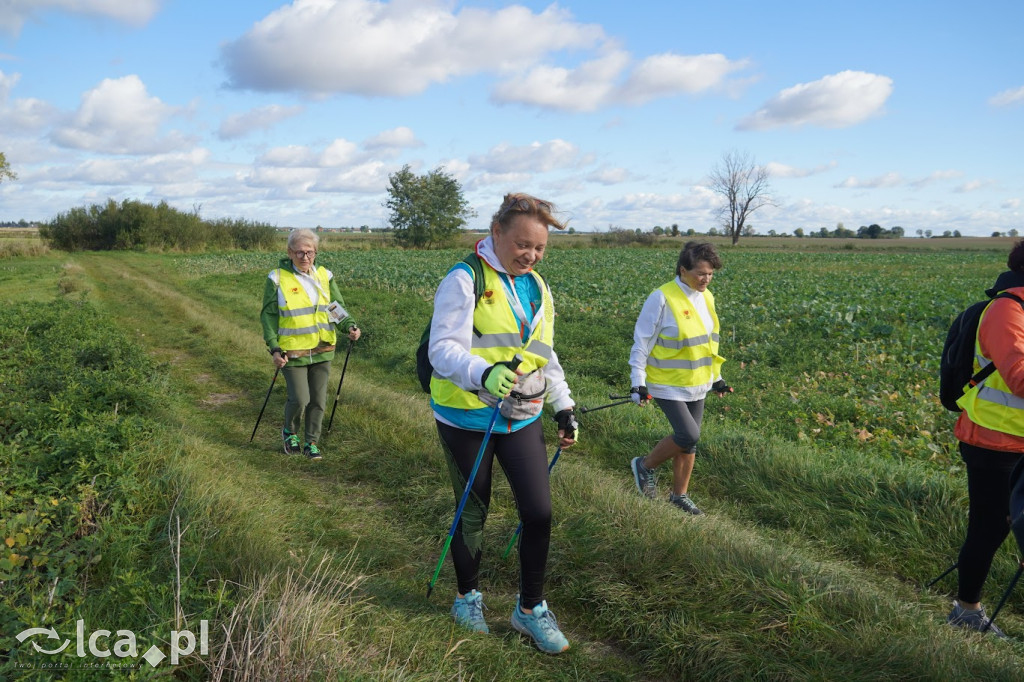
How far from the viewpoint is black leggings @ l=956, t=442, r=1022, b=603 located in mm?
3494

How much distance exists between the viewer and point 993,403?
341 centimetres

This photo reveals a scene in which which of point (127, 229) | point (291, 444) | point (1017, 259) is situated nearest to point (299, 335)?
point (291, 444)

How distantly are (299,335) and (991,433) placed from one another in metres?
5.87

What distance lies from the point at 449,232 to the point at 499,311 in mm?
63745

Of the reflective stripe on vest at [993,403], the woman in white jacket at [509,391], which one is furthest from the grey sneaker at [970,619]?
the woman in white jacket at [509,391]

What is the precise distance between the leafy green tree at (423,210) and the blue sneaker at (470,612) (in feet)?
203

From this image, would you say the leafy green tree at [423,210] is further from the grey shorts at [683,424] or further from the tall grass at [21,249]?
the grey shorts at [683,424]

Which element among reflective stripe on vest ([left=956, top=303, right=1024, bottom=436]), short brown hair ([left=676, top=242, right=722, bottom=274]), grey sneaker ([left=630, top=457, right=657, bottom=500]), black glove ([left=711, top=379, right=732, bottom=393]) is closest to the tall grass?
grey sneaker ([left=630, top=457, right=657, bottom=500])

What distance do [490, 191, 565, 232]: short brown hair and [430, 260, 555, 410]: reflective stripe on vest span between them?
0.25 m

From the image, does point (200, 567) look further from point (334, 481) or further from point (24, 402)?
point (24, 402)

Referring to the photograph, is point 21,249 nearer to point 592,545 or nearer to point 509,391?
point 592,545

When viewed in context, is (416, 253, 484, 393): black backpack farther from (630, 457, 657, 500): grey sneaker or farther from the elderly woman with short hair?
the elderly woman with short hair

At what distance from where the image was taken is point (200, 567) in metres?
3.37

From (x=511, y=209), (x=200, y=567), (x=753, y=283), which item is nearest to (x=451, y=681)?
(x=200, y=567)
